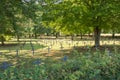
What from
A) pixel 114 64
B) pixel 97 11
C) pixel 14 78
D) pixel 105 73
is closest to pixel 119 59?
pixel 114 64

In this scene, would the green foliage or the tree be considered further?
the tree

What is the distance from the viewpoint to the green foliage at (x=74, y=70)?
3797 mm

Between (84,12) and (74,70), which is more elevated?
(84,12)

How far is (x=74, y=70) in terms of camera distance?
4504mm

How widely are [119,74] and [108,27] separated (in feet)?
62.1

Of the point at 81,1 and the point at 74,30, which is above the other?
the point at 81,1

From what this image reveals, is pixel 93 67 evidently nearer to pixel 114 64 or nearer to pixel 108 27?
pixel 114 64

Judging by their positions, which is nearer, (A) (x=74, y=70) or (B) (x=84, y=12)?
(A) (x=74, y=70)

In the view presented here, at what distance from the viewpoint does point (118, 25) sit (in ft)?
77.2

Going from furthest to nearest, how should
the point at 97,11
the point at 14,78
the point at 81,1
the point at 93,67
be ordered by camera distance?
the point at 81,1 → the point at 97,11 → the point at 93,67 → the point at 14,78

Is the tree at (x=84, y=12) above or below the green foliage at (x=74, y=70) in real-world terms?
above

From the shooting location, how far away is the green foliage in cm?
380

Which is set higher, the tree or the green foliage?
the tree

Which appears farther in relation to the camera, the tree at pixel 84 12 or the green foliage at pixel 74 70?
the tree at pixel 84 12
